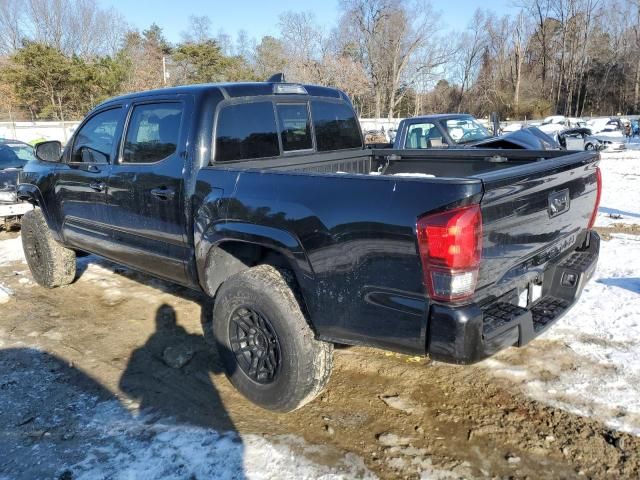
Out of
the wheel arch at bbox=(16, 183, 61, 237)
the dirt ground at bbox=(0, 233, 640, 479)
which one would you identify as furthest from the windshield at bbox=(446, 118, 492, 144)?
the wheel arch at bbox=(16, 183, 61, 237)

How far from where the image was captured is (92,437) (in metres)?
Answer: 2.95

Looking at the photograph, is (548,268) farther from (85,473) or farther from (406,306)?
(85,473)

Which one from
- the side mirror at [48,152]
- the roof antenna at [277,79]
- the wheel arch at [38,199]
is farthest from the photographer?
the wheel arch at [38,199]

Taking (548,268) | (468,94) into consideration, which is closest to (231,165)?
(548,268)

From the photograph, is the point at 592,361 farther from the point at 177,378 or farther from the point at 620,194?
the point at 620,194

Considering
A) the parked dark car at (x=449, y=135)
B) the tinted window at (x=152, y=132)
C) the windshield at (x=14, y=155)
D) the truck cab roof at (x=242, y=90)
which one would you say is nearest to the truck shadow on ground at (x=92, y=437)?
the tinted window at (x=152, y=132)

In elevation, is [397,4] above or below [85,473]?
above

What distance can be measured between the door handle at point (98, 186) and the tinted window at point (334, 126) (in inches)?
69.7

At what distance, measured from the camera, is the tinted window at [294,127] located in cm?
391

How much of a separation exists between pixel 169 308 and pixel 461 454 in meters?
3.20

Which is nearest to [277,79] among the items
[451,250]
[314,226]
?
[314,226]

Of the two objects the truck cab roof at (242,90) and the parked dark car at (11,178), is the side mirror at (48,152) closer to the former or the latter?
the truck cab roof at (242,90)

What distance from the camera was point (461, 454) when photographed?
107 inches

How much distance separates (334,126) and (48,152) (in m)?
2.75
